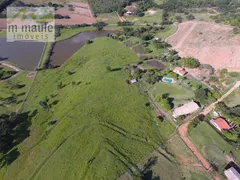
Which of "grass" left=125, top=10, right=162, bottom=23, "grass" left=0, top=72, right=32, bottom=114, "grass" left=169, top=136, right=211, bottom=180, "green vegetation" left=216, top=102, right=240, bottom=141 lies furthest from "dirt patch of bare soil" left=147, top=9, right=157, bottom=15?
"grass" left=169, top=136, right=211, bottom=180

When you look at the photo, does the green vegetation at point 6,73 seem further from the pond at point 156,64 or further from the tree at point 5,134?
the pond at point 156,64

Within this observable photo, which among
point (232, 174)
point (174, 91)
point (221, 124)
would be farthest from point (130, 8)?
point (232, 174)

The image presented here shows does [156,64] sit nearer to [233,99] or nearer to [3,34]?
[233,99]

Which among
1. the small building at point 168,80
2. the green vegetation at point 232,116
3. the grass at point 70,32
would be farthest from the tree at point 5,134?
the grass at point 70,32

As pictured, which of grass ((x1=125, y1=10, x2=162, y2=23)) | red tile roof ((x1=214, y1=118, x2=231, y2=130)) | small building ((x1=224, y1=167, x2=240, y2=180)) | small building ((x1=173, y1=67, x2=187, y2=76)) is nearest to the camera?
small building ((x1=224, y1=167, x2=240, y2=180))

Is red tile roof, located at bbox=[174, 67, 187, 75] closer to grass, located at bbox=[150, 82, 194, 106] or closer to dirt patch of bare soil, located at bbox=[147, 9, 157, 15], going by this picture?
grass, located at bbox=[150, 82, 194, 106]

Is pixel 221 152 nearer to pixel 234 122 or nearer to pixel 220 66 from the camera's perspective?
pixel 234 122
